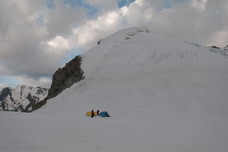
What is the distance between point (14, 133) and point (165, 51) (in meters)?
37.9

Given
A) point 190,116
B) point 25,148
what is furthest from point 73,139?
point 190,116

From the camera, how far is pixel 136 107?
29.7 metres

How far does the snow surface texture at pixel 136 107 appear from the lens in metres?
11.0

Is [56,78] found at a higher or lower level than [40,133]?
higher

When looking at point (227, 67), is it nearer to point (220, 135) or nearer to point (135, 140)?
point (220, 135)

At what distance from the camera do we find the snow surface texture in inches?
434

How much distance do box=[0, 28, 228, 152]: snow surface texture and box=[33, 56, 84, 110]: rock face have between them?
2044mm

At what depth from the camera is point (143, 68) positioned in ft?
134

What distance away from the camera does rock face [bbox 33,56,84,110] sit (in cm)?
4709

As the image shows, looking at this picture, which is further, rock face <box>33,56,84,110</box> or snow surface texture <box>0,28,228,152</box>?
rock face <box>33,56,84,110</box>

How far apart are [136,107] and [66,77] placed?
26.6 m

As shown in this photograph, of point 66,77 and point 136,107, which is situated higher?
point 66,77

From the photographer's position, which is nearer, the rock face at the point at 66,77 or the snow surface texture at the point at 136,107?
the snow surface texture at the point at 136,107

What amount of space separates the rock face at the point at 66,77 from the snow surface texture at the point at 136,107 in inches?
80.5
